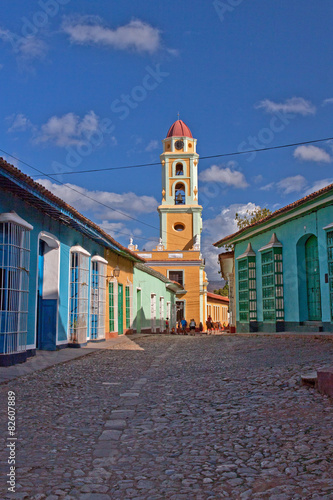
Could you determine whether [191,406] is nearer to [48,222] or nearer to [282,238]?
[48,222]

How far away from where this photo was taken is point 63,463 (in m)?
3.18

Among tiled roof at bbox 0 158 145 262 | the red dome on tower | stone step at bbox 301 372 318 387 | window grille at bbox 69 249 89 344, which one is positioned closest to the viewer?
stone step at bbox 301 372 318 387

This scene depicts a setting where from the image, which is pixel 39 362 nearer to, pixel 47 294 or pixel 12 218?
pixel 12 218

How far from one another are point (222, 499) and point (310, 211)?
11.4 metres

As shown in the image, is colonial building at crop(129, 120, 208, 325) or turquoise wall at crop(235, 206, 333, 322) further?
colonial building at crop(129, 120, 208, 325)

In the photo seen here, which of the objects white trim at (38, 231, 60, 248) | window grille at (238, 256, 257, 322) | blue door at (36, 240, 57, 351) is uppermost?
white trim at (38, 231, 60, 248)

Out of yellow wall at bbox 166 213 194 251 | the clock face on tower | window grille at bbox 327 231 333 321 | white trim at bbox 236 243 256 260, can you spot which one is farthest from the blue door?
the clock face on tower

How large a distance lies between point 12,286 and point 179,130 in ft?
115

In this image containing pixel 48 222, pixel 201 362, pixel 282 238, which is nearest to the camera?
pixel 201 362

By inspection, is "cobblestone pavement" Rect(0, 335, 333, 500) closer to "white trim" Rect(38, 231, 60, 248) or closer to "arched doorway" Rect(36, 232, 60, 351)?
"white trim" Rect(38, 231, 60, 248)

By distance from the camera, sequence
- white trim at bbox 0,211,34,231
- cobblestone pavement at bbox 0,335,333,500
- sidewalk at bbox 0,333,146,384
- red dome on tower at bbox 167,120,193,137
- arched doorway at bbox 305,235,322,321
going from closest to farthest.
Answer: cobblestone pavement at bbox 0,335,333,500
sidewalk at bbox 0,333,146,384
white trim at bbox 0,211,34,231
arched doorway at bbox 305,235,322,321
red dome on tower at bbox 167,120,193,137

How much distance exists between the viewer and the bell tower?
40094 mm

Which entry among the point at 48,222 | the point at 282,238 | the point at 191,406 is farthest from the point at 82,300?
the point at 191,406

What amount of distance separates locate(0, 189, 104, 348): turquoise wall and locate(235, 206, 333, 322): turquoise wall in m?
6.00
